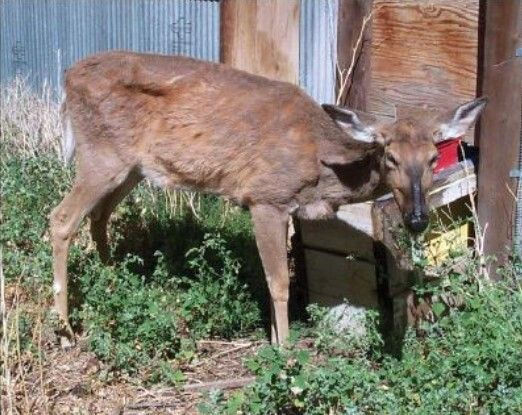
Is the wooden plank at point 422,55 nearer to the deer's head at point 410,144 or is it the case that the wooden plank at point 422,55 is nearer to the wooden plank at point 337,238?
the deer's head at point 410,144

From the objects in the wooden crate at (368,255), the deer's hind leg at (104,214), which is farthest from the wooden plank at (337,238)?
the deer's hind leg at (104,214)

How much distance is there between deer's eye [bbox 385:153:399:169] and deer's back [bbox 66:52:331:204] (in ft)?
2.53

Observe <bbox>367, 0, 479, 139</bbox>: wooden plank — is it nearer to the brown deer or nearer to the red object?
the red object

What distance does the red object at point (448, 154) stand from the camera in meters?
6.40

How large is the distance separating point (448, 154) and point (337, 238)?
102cm

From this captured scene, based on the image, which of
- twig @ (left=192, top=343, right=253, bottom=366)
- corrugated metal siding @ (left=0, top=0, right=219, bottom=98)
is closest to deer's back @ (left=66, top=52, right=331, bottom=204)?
twig @ (left=192, top=343, right=253, bottom=366)

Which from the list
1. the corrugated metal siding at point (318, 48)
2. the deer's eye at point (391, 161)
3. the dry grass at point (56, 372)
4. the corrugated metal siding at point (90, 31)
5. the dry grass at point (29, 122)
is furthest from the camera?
the corrugated metal siding at point (90, 31)

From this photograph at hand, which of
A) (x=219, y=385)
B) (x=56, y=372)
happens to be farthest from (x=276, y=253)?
(x=56, y=372)

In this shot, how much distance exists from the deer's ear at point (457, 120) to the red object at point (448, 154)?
75 cm

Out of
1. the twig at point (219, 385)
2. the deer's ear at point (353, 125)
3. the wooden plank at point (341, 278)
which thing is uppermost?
the deer's ear at point (353, 125)

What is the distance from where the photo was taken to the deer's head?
5.23 meters

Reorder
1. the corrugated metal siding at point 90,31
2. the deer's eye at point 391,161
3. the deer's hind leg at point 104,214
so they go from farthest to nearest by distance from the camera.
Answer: the corrugated metal siding at point 90,31 < the deer's hind leg at point 104,214 < the deer's eye at point 391,161

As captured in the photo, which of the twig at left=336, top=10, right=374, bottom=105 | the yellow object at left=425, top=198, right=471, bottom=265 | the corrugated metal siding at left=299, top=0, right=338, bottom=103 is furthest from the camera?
the corrugated metal siding at left=299, top=0, right=338, bottom=103

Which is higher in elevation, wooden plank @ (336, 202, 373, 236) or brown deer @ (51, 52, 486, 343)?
brown deer @ (51, 52, 486, 343)
